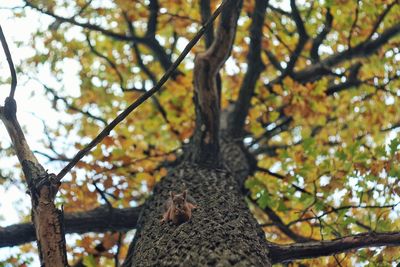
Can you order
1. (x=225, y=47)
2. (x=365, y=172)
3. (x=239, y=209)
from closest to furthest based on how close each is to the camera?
(x=239, y=209), (x=225, y=47), (x=365, y=172)

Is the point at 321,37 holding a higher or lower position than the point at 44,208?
higher

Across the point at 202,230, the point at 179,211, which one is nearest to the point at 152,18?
the point at 179,211

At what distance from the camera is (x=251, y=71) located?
5746 millimetres

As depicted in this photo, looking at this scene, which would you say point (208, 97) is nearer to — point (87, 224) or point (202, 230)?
point (87, 224)

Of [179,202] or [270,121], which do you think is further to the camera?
[270,121]

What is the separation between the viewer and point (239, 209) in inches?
142

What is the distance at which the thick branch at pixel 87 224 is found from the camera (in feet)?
13.1

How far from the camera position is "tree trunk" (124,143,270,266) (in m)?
2.71

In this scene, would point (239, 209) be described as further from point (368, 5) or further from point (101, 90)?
point (101, 90)

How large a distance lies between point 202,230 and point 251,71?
10.3 ft

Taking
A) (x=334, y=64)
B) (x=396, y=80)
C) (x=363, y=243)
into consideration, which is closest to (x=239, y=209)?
(x=363, y=243)

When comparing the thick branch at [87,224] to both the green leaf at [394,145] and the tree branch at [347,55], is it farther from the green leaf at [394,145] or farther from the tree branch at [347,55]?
the tree branch at [347,55]

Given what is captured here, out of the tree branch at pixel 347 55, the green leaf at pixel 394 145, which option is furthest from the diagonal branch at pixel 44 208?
the tree branch at pixel 347 55

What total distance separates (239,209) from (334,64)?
385cm
